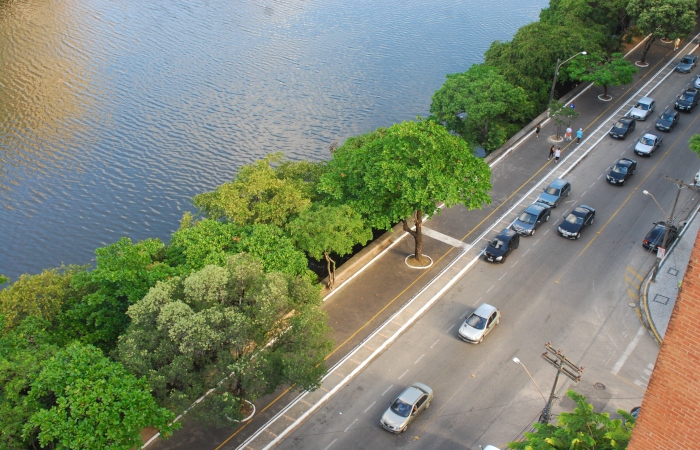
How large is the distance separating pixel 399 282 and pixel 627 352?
15.0 meters

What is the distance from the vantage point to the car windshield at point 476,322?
41.8 meters

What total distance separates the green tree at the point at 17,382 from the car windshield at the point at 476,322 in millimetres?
23523

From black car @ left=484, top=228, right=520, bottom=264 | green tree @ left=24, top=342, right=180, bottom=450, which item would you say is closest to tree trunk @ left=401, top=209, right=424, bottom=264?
black car @ left=484, top=228, right=520, bottom=264

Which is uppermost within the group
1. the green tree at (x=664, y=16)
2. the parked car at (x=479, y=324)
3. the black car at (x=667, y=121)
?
the green tree at (x=664, y=16)

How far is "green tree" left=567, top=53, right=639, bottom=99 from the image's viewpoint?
68.4m

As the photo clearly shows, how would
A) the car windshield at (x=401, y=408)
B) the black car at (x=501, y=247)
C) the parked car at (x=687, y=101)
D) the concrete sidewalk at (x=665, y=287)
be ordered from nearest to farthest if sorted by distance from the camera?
the car windshield at (x=401, y=408) < the concrete sidewalk at (x=665, y=287) < the black car at (x=501, y=247) < the parked car at (x=687, y=101)

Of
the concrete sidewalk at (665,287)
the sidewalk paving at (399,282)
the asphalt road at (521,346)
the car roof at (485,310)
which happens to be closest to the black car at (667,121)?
the sidewalk paving at (399,282)

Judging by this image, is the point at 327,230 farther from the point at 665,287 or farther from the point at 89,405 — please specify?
the point at 665,287

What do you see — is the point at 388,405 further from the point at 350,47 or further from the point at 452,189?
the point at 350,47

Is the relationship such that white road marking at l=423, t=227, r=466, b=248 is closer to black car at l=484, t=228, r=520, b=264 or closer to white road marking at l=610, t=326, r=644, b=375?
black car at l=484, t=228, r=520, b=264

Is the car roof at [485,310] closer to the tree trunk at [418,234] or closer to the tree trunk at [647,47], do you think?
the tree trunk at [418,234]

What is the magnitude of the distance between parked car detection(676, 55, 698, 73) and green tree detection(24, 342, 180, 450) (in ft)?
227

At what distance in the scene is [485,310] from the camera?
42469mm

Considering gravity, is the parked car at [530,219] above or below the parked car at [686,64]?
below
